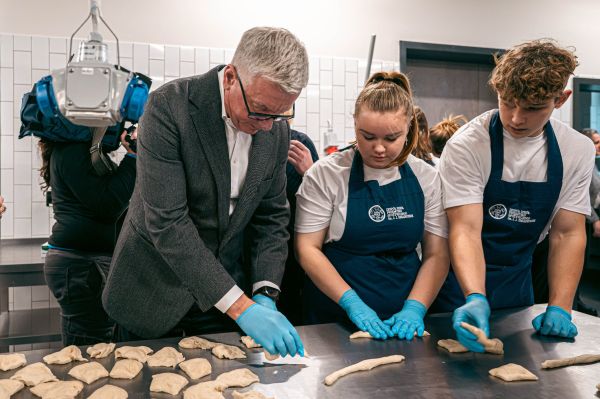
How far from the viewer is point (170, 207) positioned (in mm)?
1305

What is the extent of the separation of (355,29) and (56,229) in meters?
2.88

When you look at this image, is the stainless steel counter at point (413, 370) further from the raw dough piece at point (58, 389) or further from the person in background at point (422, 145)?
the person in background at point (422, 145)

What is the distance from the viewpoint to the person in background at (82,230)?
1.97 metres

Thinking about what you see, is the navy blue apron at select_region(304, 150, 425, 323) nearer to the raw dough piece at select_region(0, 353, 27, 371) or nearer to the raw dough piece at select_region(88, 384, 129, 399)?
the raw dough piece at select_region(88, 384, 129, 399)

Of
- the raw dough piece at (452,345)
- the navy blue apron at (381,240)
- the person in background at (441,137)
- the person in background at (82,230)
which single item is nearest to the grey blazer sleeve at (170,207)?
the navy blue apron at (381,240)

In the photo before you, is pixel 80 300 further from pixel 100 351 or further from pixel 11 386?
pixel 11 386

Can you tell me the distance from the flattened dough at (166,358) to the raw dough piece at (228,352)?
3.4 inches

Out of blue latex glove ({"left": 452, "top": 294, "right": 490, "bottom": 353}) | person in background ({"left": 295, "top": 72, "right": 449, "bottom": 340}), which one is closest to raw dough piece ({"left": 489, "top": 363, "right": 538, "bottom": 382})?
blue latex glove ({"left": 452, "top": 294, "right": 490, "bottom": 353})

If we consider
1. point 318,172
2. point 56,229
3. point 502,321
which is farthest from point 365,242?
point 56,229

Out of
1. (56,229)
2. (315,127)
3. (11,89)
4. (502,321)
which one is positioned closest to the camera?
(502,321)

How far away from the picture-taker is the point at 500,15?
4.47 meters

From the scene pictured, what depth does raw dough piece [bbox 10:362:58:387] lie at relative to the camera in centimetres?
116

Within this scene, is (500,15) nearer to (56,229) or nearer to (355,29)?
(355,29)

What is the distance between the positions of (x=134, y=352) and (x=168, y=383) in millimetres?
211
